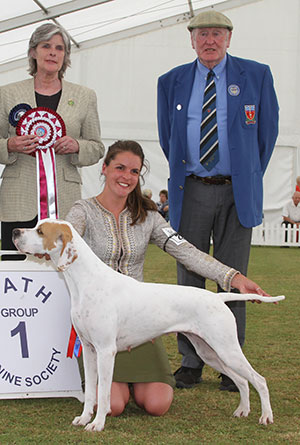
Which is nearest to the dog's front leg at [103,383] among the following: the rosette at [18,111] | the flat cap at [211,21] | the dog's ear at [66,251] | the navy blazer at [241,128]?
the dog's ear at [66,251]

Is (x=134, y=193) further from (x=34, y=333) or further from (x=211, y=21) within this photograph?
(x=211, y=21)

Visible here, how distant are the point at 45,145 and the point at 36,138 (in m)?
0.07

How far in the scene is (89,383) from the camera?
2631 mm

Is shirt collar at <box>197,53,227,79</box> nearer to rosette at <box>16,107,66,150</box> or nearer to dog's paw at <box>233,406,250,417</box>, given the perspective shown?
rosette at <box>16,107,66,150</box>

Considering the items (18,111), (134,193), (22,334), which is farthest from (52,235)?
(18,111)

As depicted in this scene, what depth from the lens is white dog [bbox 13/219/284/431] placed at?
2.43 metres

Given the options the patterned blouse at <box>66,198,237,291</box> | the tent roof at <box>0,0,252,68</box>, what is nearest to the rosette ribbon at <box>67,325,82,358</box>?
the patterned blouse at <box>66,198,237,291</box>

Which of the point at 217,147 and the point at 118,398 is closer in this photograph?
the point at 118,398

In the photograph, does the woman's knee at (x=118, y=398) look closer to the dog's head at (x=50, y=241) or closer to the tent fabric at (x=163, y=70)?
the dog's head at (x=50, y=241)

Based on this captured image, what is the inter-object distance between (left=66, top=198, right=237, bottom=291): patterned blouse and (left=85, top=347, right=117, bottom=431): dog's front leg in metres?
0.59

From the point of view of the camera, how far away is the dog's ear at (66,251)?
2.40 metres

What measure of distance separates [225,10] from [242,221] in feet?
40.8

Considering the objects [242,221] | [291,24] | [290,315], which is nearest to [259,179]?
[242,221]

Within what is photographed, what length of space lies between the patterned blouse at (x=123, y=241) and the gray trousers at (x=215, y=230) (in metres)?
0.41
